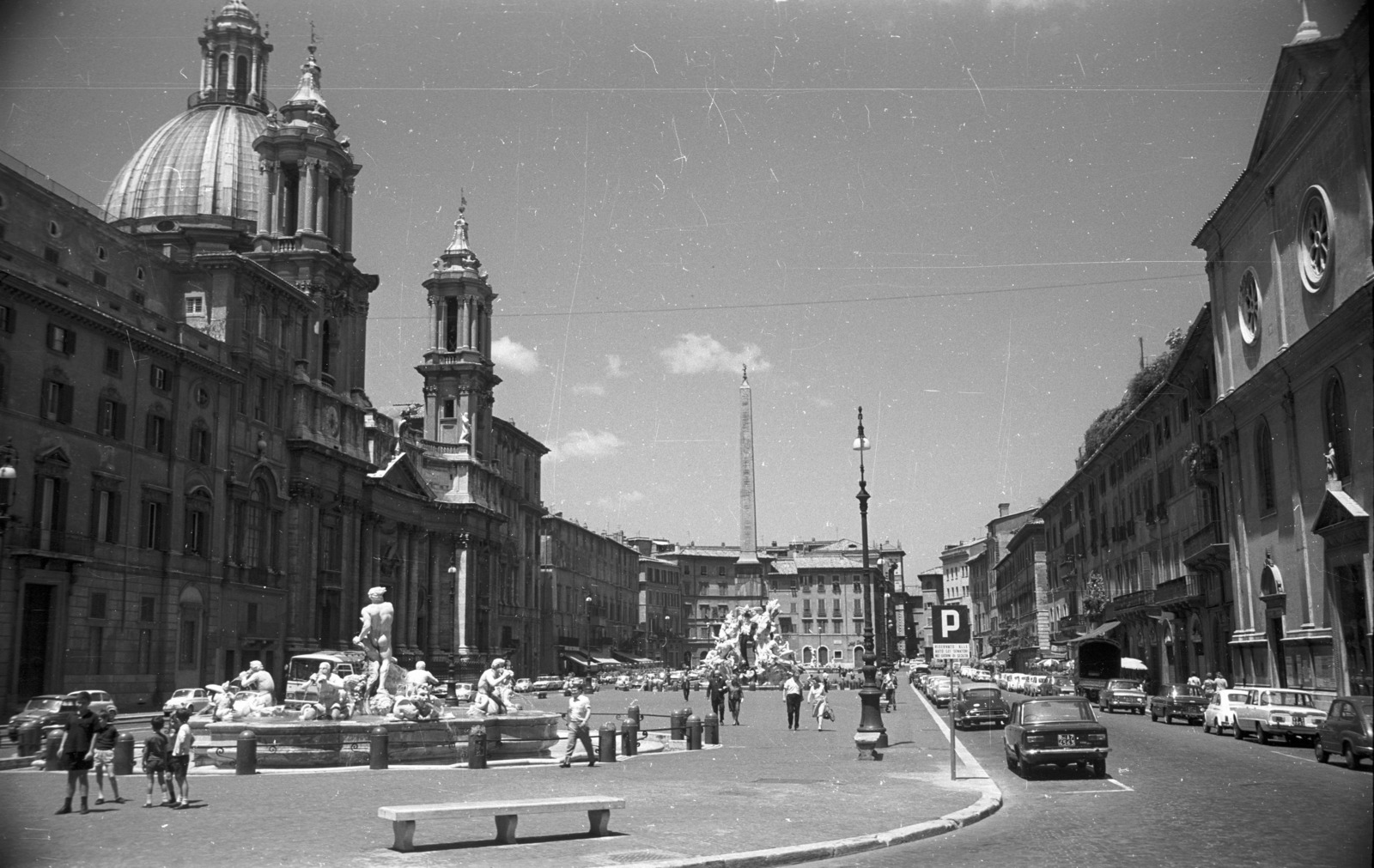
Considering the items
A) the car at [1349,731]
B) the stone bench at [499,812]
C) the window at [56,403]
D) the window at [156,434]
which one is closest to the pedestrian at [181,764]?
the stone bench at [499,812]

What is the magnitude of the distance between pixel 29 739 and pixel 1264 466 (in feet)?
109

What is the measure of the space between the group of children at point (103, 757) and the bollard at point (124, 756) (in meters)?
3.02

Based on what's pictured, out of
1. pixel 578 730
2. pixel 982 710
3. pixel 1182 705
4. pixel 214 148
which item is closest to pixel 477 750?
pixel 578 730

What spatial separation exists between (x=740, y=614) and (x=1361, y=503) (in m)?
68.5

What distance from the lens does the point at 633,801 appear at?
17281mm

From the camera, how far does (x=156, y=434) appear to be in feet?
152

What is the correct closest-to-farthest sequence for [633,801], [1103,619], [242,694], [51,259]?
[633,801] → [242,694] → [51,259] → [1103,619]

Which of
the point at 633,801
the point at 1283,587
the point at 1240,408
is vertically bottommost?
the point at 633,801

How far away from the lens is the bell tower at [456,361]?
88.4m

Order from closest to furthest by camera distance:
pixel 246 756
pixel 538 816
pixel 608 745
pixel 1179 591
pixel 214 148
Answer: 1. pixel 538 816
2. pixel 246 756
3. pixel 608 745
4. pixel 1179 591
5. pixel 214 148

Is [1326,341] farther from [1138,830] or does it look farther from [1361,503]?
[1138,830]

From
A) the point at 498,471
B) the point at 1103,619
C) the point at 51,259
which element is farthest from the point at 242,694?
the point at 498,471

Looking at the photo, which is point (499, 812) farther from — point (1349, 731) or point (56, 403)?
point (56, 403)

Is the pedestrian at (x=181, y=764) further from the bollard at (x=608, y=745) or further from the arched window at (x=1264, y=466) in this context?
the arched window at (x=1264, y=466)
